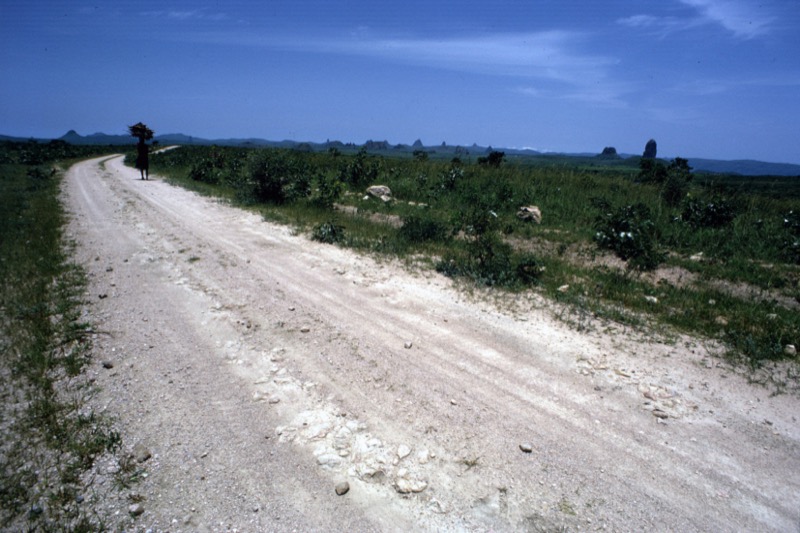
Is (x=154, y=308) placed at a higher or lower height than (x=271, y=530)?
higher

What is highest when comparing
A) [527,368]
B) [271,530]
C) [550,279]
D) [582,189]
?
[582,189]

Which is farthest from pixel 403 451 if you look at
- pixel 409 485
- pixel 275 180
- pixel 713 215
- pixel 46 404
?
pixel 275 180

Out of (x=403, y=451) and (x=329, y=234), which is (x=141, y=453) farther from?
(x=329, y=234)

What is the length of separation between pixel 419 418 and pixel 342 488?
105 centimetres

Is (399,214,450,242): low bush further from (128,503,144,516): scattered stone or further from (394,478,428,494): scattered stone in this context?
(128,503,144,516): scattered stone

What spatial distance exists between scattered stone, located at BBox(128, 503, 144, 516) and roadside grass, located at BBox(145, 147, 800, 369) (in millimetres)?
5853

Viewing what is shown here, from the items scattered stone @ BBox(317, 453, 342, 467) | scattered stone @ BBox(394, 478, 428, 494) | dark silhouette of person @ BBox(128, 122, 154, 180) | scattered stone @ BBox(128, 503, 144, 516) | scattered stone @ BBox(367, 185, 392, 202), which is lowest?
scattered stone @ BBox(128, 503, 144, 516)

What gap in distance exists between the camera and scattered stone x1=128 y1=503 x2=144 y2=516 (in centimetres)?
265

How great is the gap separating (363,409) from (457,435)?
962 mm

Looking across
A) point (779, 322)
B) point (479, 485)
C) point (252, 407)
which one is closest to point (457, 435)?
point (479, 485)

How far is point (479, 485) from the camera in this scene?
3.00 m

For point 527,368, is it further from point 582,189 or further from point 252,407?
point 582,189

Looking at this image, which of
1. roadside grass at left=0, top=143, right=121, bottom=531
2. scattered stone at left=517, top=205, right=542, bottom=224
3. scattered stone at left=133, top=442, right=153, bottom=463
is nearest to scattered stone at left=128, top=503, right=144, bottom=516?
roadside grass at left=0, top=143, right=121, bottom=531

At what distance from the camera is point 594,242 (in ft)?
34.6
